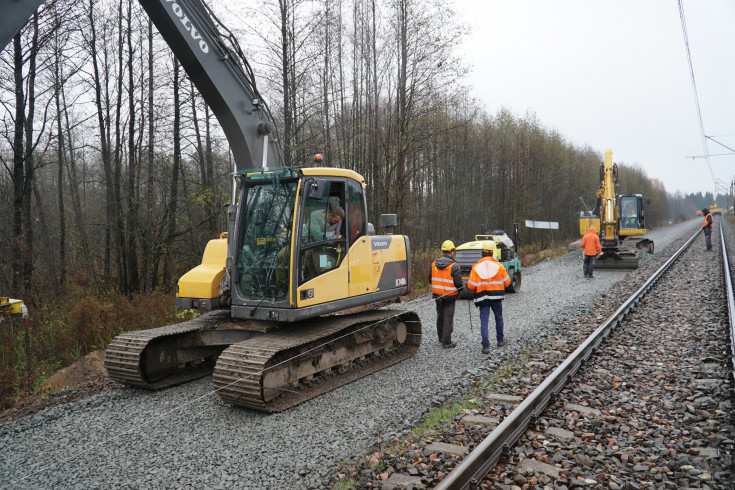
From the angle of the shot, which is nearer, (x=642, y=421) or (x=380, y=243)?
(x=642, y=421)

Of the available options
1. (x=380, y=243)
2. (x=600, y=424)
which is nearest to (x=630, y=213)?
(x=380, y=243)

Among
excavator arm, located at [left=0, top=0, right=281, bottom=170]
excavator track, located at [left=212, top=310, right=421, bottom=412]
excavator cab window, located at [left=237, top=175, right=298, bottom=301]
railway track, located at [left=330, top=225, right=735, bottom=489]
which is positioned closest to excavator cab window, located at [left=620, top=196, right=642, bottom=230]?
railway track, located at [left=330, top=225, right=735, bottom=489]

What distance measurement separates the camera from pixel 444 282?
7.79 metres

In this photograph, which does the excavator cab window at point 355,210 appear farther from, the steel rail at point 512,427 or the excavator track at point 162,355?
the steel rail at point 512,427

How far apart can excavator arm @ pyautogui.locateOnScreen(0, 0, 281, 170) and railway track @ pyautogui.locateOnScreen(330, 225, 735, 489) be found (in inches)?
166

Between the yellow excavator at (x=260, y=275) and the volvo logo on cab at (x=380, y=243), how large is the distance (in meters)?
0.13

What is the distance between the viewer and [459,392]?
19.3 ft

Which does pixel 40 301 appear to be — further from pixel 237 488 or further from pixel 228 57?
pixel 237 488

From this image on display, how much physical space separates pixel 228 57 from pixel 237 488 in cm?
484

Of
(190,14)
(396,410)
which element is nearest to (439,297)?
(396,410)

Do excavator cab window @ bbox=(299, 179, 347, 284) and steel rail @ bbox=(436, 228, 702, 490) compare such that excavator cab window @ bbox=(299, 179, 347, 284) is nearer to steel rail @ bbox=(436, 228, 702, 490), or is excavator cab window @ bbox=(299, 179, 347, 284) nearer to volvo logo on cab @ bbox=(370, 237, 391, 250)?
volvo logo on cab @ bbox=(370, 237, 391, 250)

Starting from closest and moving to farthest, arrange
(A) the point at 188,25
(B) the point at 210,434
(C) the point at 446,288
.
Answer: (B) the point at 210,434
(A) the point at 188,25
(C) the point at 446,288

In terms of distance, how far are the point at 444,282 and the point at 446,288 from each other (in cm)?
10

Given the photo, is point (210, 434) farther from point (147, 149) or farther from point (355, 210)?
point (147, 149)
